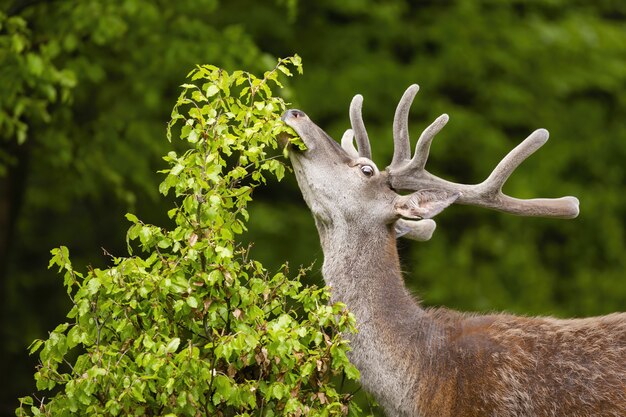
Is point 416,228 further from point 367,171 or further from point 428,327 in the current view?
point 428,327

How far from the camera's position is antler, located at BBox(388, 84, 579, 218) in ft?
19.4

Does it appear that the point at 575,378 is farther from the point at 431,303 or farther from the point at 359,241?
the point at 431,303

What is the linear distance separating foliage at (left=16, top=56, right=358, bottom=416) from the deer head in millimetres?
709

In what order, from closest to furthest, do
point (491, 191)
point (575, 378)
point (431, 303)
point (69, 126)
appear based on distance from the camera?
point (575, 378) → point (491, 191) → point (69, 126) → point (431, 303)

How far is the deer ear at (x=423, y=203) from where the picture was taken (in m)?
5.93

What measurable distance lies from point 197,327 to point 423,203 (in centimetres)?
147

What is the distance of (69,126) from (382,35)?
4621mm

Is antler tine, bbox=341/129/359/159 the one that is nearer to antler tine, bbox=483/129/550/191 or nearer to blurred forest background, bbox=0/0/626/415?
antler tine, bbox=483/129/550/191

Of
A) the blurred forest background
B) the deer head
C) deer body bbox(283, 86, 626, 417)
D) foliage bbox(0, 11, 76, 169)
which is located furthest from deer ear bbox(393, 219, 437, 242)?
the blurred forest background

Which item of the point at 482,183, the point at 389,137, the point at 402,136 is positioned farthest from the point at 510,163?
the point at 389,137

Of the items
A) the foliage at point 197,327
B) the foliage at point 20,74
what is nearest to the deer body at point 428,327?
the foliage at point 197,327

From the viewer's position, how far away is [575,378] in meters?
5.55

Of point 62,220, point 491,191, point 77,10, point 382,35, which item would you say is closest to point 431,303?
point 382,35

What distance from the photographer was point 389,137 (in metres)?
12.2
